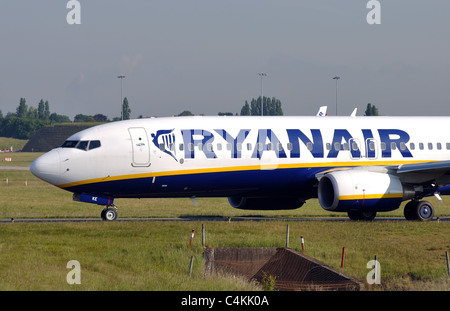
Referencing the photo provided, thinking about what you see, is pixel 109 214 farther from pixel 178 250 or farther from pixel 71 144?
pixel 178 250

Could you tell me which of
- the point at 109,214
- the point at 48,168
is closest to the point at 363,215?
the point at 109,214

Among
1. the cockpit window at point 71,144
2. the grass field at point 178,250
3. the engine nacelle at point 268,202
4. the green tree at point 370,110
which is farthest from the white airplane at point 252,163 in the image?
the green tree at point 370,110

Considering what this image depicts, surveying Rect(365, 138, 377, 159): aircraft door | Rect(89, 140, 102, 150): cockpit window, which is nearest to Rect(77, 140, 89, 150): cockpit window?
Rect(89, 140, 102, 150): cockpit window

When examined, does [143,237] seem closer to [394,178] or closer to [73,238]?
[73,238]

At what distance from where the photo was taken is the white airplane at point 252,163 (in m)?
32.6

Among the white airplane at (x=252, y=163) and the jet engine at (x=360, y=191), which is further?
the jet engine at (x=360, y=191)

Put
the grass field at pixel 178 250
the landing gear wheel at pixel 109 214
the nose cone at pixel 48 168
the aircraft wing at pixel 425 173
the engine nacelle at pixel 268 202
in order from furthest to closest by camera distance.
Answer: the engine nacelle at pixel 268 202, the landing gear wheel at pixel 109 214, the aircraft wing at pixel 425 173, the nose cone at pixel 48 168, the grass field at pixel 178 250

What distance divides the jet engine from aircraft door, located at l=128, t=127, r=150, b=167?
807 centimetres

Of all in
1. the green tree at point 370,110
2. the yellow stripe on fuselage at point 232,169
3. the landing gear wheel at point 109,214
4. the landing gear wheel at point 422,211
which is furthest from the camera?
the green tree at point 370,110

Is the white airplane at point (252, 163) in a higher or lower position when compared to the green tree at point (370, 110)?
lower

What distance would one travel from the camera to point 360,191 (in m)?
32.9

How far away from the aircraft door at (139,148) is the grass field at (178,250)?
8.88 feet

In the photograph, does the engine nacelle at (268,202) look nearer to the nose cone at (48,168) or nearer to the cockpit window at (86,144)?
the cockpit window at (86,144)
